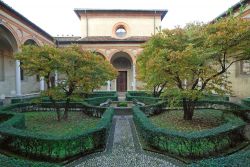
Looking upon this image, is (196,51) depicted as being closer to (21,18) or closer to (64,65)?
(64,65)

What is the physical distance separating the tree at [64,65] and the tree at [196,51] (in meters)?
2.76

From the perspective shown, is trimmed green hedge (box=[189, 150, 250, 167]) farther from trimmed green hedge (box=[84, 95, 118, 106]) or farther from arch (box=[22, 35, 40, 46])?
arch (box=[22, 35, 40, 46])

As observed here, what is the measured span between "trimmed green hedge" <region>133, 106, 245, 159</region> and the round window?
2150 cm

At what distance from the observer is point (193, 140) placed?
535 cm

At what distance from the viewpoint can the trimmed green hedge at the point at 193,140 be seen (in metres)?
5.44

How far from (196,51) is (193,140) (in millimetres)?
3649

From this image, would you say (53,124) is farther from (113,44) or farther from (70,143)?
(113,44)

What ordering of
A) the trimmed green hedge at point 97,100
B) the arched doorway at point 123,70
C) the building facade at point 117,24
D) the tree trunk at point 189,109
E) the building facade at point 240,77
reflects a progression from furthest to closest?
the arched doorway at point 123,70, the building facade at point 117,24, the building facade at point 240,77, the trimmed green hedge at point 97,100, the tree trunk at point 189,109

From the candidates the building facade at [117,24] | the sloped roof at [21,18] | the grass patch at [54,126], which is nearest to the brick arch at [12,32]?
the sloped roof at [21,18]

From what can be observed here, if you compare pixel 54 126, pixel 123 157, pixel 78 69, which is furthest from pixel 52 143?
pixel 78 69

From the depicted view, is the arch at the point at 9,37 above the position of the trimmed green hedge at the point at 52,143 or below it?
above

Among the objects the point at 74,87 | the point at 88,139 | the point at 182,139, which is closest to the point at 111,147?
the point at 88,139

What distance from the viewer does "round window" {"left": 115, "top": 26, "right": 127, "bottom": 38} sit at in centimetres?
2652

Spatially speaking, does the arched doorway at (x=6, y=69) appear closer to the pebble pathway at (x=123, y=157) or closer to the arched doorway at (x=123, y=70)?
the arched doorway at (x=123, y=70)
